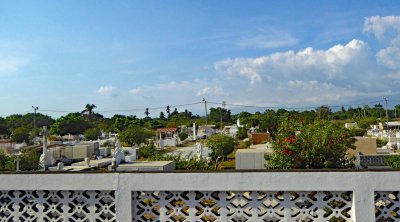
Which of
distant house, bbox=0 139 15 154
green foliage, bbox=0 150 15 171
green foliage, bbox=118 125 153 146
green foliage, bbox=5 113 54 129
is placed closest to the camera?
green foliage, bbox=0 150 15 171

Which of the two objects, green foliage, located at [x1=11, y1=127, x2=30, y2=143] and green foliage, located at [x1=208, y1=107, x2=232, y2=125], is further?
green foliage, located at [x1=208, y1=107, x2=232, y2=125]

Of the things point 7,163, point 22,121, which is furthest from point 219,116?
point 7,163

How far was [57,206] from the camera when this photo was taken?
347 cm

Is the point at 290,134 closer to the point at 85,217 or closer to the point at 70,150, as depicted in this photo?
the point at 85,217

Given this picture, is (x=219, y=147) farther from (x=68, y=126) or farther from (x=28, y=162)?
(x=68, y=126)

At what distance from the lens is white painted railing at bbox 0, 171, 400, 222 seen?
307cm

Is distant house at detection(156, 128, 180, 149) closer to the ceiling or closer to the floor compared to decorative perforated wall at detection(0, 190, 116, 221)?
closer to the floor

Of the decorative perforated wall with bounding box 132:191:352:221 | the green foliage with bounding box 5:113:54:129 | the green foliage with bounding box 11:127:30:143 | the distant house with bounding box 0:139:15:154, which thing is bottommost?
the distant house with bounding box 0:139:15:154

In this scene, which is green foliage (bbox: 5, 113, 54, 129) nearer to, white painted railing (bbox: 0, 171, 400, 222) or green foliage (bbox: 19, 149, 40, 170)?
green foliage (bbox: 19, 149, 40, 170)

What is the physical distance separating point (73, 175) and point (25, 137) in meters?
48.2

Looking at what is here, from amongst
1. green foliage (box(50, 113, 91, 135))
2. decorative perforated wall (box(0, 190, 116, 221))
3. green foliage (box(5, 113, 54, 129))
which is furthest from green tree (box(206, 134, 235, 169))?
green foliage (box(5, 113, 54, 129))

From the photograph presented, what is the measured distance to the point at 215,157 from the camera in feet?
80.4

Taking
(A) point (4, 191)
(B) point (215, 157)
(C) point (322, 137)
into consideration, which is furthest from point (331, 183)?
(B) point (215, 157)

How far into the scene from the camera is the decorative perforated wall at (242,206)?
3146mm
